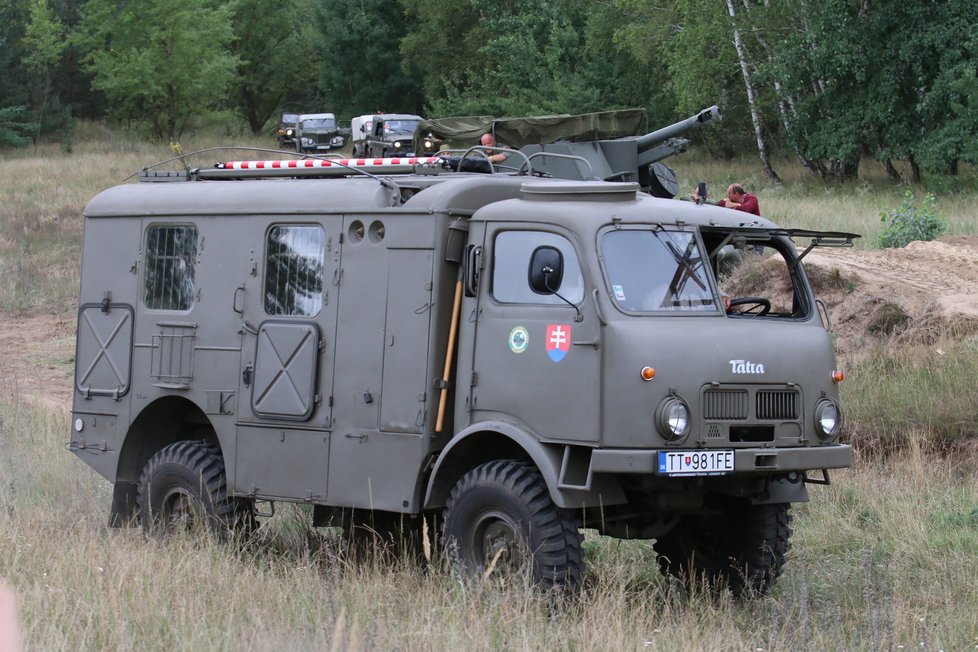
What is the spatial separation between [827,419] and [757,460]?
65cm

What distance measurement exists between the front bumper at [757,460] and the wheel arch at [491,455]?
26 cm

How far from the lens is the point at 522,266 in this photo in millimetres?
8273

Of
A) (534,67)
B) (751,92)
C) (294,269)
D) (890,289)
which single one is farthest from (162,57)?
(294,269)

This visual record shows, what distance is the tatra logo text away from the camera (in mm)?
7793

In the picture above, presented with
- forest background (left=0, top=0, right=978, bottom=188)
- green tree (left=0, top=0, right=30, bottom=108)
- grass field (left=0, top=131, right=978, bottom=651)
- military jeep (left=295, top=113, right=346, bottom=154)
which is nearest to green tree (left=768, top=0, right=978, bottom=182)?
forest background (left=0, top=0, right=978, bottom=188)

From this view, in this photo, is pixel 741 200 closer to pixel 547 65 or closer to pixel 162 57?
pixel 547 65

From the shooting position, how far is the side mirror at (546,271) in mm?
7898

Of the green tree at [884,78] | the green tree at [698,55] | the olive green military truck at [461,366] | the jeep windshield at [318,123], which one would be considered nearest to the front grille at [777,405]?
the olive green military truck at [461,366]

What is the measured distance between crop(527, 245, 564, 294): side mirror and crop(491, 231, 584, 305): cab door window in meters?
0.08

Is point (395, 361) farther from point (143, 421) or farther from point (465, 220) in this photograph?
point (143, 421)

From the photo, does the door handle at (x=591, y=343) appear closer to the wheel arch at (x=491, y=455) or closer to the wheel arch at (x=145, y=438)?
the wheel arch at (x=491, y=455)

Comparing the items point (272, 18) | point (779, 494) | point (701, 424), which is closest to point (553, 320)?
point (701, 424)

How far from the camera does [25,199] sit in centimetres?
3534

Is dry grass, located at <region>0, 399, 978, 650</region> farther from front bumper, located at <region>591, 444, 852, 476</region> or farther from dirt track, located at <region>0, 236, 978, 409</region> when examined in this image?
dirt track, located at <region>0, 236, 978, 409</region>
